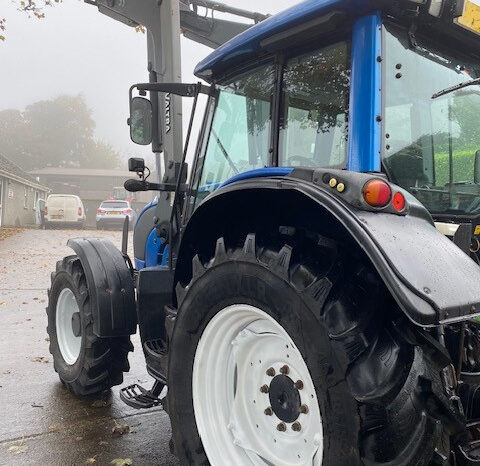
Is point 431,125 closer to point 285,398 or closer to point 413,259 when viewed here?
point 413,259

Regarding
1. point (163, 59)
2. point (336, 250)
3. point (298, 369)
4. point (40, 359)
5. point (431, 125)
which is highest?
point (163, 59)

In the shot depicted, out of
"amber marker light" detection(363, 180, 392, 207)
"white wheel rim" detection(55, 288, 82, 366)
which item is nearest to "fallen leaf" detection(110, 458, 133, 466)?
"white wheel rim" detection(55, 288, 82, 366)

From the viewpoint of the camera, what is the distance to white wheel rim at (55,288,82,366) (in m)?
4.07

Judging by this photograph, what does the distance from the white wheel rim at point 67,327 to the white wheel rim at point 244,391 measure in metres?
2.06

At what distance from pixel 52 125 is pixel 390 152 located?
62.3m

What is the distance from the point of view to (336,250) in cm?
183

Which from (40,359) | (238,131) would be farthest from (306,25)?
(40,359)

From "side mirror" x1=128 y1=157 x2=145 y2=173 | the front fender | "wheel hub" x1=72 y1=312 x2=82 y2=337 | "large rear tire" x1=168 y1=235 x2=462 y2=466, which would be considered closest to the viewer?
the front fender

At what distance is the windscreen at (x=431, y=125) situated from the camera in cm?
204

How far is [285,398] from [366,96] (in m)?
1.28

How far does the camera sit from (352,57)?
204cm

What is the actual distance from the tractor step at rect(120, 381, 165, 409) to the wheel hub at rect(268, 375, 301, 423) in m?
1.17

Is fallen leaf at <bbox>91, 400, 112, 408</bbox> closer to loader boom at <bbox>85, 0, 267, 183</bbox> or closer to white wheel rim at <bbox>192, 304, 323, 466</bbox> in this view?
white wheel rim at <bbox>192, 304, 323, 466</bbox>

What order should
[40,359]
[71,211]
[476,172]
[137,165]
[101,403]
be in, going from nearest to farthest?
[476,172]
[137,165]
[101,403]
[40,359]
[71,211]
